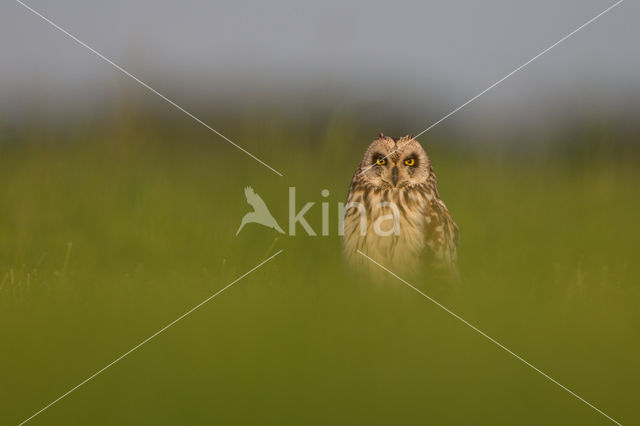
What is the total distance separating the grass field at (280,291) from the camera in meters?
2.64

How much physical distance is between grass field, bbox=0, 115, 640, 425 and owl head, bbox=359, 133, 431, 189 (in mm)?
236

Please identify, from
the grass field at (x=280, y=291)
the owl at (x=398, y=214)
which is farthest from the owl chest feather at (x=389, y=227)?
the grass field at (x=280, y=291)

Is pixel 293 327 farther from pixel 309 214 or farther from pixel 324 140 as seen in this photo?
pixel 324 140

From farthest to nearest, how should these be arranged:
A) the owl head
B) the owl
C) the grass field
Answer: the owl head
the owl
the grass field

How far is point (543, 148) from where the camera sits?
21.6 ft

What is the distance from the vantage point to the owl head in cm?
590

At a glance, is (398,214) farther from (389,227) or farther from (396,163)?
(396,163)

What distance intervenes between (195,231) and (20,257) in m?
1.11

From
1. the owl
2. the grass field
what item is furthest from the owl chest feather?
the grass field

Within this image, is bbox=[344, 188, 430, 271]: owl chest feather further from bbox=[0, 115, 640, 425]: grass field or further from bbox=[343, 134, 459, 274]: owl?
bbox=[0, 115, 640, 425]: grass field

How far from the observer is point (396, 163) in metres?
5.90

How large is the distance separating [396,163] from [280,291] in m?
2.47

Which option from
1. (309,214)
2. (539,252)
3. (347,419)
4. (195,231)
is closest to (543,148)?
(539,252)

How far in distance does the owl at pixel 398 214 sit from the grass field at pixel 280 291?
19cm
